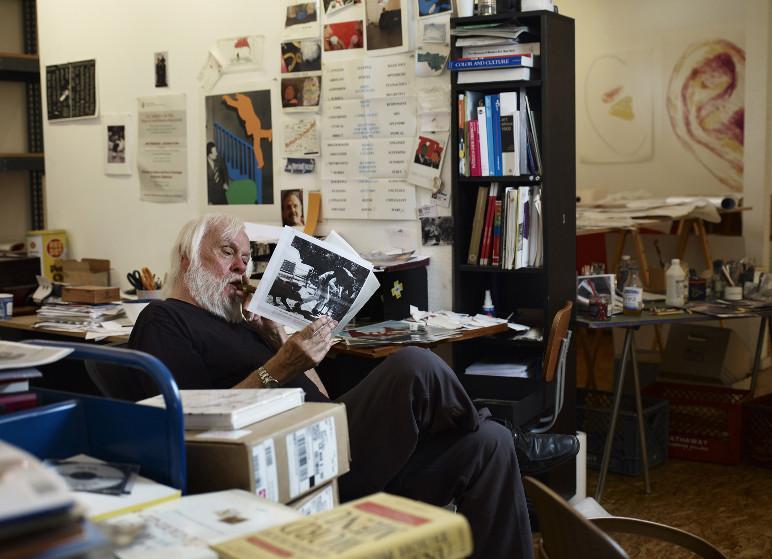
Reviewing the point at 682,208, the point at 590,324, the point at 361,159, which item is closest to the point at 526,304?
the point at 590,324

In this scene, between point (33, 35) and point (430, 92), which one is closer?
point (430, 92)

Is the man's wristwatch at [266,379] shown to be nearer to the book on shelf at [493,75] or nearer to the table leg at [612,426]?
the book on shelf at [493,75]

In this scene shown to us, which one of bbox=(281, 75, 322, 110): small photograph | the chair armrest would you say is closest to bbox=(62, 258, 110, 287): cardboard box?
bbox=(281, 75, 322, 110): small photograph

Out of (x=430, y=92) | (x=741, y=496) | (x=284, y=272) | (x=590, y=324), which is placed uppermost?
(x=430, y=92)

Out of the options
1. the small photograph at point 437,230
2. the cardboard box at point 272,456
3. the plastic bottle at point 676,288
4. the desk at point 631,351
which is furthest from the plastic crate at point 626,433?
the cardboard box at point 272,456

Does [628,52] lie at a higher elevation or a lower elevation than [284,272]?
higher

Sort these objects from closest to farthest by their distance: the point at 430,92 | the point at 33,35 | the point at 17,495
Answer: the point at 17,495 < the point at 430,92 < the point at 33,35

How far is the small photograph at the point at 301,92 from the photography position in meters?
3.82

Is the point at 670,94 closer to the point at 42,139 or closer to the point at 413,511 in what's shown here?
the point at 42,139

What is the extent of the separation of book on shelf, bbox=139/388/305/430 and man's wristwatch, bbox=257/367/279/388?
74 cm

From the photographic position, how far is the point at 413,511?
121 centimetres

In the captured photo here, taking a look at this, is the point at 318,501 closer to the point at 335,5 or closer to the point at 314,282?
the point at 314,282

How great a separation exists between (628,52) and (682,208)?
91.2 inches

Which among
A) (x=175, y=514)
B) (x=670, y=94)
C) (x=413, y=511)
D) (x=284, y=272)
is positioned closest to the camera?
(x=413, y=511)
